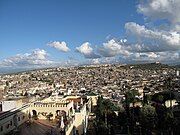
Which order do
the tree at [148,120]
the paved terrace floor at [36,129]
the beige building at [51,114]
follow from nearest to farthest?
the paved terrace floor at [36,129], the beige building at [51,114], the tree at [148,120]

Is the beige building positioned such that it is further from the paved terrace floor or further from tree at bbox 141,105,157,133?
tree at bbox 141,105,157,133

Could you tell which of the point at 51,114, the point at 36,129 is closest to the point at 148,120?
the point at 51,114

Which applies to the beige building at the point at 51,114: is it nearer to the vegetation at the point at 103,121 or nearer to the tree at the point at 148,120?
the vegetation at the point at 103,121

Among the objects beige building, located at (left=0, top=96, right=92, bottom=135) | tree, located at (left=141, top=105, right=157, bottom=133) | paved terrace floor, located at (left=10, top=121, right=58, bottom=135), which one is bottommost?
tree, located at (left=141, top=105, right=157, bottom=133)

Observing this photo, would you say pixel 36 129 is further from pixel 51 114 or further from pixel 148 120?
pixel 148 120

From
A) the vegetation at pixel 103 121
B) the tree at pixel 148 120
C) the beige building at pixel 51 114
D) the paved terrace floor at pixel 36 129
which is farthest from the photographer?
the tree at pixel 148 120

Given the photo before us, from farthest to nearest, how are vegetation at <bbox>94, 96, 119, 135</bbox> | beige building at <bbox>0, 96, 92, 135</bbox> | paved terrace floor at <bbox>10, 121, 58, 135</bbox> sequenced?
1. vegetation at <bbox>94, 96, 119, 135</bbox>
2. beige building at <bbox>0, 96, 92, 135</bbox>
3. paved terrace floor at <bbox>10, 121, 58, 135</bbox>

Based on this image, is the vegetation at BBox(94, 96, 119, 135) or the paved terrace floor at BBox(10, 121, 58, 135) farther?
the vegetation at BBox(94, 96, 119, 135)

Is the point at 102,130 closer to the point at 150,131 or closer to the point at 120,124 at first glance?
the point at 150,131

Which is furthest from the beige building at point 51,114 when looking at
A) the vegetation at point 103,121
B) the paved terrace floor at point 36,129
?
the vegetation at point 103,121

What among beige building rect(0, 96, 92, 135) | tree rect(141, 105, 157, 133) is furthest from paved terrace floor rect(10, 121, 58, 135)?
tree rect(141, 105, 157, 133)

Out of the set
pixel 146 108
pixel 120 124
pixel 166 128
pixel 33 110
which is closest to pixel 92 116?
pixel 120 124
